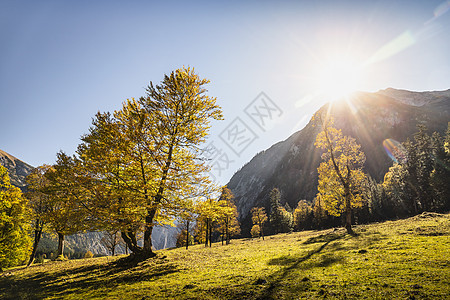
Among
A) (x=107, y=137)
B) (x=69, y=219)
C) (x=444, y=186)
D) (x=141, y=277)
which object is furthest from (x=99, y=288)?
(x=444, y=186)

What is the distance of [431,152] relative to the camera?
198ft

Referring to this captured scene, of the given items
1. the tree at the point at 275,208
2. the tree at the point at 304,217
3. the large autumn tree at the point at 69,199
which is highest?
the large autumn tree at the point at 69,199

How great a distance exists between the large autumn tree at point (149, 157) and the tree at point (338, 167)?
1541 cm

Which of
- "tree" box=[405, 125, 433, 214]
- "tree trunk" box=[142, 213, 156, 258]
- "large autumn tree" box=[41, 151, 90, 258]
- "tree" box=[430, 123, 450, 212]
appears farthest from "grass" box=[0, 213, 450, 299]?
"tree" box=[405, 125, 433, 214]

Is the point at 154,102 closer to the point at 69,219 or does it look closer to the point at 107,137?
the point at 107,137

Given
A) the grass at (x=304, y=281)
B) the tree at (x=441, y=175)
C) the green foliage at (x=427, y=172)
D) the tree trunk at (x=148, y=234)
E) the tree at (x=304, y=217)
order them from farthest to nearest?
the tree at (x=304, y=217) → the green foliage at (x=427, y=172) → the tree at (x=441, y=175) → the tree trunk at (x=148, y=234) → the grass at (x=304, y=281)

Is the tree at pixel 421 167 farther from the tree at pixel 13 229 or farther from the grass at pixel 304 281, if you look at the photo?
the tree at pixel 13 229

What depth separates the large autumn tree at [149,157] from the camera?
12727 mm

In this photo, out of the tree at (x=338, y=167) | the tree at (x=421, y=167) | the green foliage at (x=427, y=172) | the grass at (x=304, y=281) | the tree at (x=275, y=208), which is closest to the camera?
the grass at (x=304, y=281)

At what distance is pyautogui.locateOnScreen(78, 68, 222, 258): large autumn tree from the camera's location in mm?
12727

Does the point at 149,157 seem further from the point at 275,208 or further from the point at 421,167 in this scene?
the point at 275,208

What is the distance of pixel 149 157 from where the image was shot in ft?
44.7

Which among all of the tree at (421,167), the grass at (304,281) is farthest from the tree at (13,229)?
the tree at (421,167)

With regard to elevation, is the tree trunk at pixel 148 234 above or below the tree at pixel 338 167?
below
